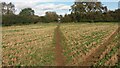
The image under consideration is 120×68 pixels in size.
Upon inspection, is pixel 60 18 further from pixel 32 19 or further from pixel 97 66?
pixel 97 66

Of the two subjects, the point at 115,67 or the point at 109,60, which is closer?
the point at 115,67

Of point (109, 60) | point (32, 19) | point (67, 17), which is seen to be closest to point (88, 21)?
point (67, 17)

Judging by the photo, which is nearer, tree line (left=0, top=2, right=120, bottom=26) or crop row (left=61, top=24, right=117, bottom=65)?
crop row (left=61, top=24, right=117, bottom=65)

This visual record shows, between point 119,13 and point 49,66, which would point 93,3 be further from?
point 49,66

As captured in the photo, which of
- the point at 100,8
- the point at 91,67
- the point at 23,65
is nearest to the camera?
the point at 91,67

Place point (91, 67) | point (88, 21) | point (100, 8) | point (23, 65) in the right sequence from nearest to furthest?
point (91, 67)
point (23, 65)
point (88, 21)
point (100, 8)

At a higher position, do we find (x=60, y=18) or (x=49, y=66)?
(x=49, y=66)

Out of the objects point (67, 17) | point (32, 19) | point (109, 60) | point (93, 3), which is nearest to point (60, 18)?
point (67, 17)

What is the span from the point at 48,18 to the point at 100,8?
22.1 metres

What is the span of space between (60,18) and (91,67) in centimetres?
7302

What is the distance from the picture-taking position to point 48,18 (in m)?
83.1

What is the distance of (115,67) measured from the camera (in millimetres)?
10875

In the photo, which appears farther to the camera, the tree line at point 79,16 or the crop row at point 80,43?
the tree line at point 79,16

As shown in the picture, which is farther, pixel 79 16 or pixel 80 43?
pixel 79 16
